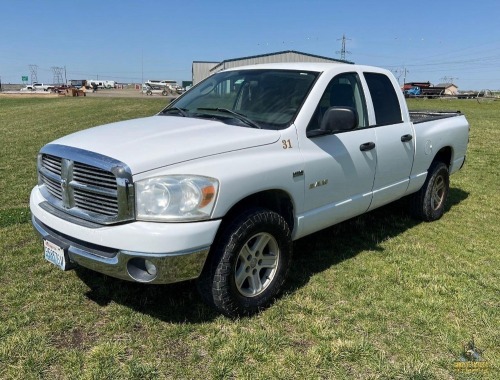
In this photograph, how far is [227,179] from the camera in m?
3.07

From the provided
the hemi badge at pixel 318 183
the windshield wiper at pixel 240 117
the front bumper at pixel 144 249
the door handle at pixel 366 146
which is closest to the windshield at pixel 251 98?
the windshield wiper at pixel 240 117

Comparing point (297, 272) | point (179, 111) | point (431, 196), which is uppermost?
point (179, 111)

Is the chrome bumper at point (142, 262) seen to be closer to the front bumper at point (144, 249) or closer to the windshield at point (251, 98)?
the front bumper at point (144, 249)

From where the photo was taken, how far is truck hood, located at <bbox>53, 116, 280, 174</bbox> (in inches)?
118

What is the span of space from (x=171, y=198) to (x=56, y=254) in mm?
1013

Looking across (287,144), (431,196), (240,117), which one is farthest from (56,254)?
(431,196)

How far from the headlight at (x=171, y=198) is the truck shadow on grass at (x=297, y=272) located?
931mm

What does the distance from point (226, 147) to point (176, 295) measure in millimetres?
1351

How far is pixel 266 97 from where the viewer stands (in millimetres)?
4102

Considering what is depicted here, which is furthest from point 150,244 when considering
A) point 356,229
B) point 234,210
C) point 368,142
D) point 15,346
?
point 356,229

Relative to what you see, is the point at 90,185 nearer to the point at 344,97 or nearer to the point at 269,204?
the point at 269,204

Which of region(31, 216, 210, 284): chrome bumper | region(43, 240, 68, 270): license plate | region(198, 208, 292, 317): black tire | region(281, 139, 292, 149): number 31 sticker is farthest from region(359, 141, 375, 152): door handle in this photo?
region(43, 240, 68, 270): license plate

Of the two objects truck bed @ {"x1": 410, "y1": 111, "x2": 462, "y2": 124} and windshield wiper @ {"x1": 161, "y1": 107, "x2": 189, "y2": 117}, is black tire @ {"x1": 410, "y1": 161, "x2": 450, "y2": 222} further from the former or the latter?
windshield wiper @ {"x1": 161, "y1": 107, "x2": 189, "y2": 117}

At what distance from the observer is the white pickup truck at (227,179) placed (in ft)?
9.60
